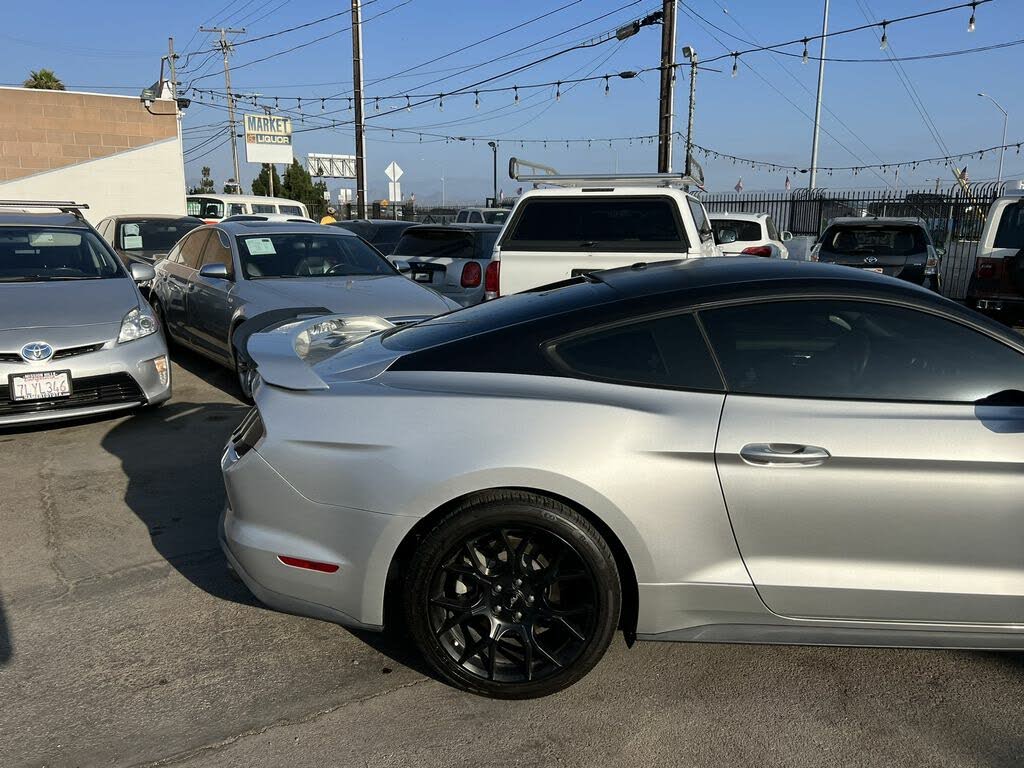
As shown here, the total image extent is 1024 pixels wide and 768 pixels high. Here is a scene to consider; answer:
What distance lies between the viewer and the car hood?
6.52 m

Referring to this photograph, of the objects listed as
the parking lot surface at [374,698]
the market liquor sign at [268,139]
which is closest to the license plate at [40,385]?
the parking lot surface at [374,698]

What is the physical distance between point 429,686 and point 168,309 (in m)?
7.05

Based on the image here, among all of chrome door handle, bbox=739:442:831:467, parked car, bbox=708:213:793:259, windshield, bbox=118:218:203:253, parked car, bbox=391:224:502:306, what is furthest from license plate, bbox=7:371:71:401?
parked car, bbox=708:213:793:259

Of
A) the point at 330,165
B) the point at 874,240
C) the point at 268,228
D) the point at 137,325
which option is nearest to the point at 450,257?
the point at 268,228

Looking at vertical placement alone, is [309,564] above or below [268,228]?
below

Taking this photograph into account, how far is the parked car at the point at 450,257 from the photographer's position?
9.95 m

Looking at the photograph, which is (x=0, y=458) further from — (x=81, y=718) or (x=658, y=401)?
(x=658, y=401)

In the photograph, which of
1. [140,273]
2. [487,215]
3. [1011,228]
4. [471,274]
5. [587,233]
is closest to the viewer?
[140,273]

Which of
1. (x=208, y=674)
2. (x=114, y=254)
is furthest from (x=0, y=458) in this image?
(x=208, y=674)

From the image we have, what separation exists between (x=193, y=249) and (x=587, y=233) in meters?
4.18

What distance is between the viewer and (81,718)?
2.74 m

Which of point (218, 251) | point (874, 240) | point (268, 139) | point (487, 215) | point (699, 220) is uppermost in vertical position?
point (268, 139)

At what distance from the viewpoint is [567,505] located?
2676 mm

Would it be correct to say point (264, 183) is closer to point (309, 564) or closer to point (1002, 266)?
point (1002, 266)
